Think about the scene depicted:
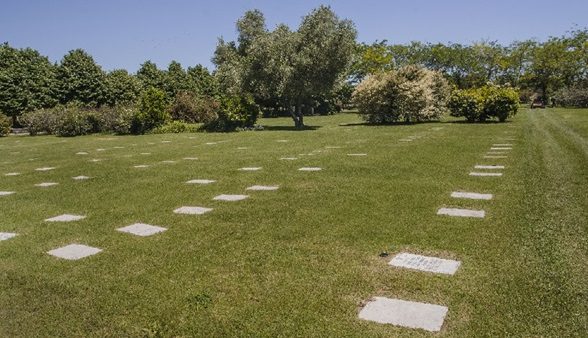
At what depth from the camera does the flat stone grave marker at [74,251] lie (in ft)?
15.1

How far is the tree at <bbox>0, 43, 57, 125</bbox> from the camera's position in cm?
3562

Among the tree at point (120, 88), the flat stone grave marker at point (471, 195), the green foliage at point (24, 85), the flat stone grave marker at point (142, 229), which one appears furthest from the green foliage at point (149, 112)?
the flat stone grave marker at point (471, 195)

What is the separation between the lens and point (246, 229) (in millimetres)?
5379

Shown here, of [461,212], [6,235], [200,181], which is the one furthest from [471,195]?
[6,235]

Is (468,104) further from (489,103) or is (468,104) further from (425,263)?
(425,263)

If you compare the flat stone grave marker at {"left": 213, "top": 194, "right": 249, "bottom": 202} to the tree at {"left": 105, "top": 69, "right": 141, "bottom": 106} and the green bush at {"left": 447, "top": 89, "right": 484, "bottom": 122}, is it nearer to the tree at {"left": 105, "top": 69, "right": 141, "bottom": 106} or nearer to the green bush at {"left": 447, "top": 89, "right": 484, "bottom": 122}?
the green bush at {"left": 447, "top": 89, "right": 484, "bottom": 122}

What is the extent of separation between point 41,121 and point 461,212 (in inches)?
1146

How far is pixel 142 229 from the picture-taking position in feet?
18.1

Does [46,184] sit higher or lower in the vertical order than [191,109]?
lower

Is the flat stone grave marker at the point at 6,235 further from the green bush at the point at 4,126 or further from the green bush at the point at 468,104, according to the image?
the green bush at the point at 4,126

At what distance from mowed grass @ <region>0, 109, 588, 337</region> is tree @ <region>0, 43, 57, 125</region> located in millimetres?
33165

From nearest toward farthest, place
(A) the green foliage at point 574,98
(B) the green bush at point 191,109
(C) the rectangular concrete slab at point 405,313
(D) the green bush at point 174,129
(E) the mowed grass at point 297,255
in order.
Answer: (C) the rectangular concrete slab at point 405,313, (E) the mowed grass at point 297,255, (D) the green bush at point 174,129, (B) the green bush at point 191,109, (A) the green foliage at point 574,98

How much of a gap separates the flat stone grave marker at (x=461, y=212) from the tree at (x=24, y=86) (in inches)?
1570

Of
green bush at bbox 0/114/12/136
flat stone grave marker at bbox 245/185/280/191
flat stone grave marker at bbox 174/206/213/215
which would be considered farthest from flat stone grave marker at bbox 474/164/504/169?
green bush at bbox 0/114/12/136
